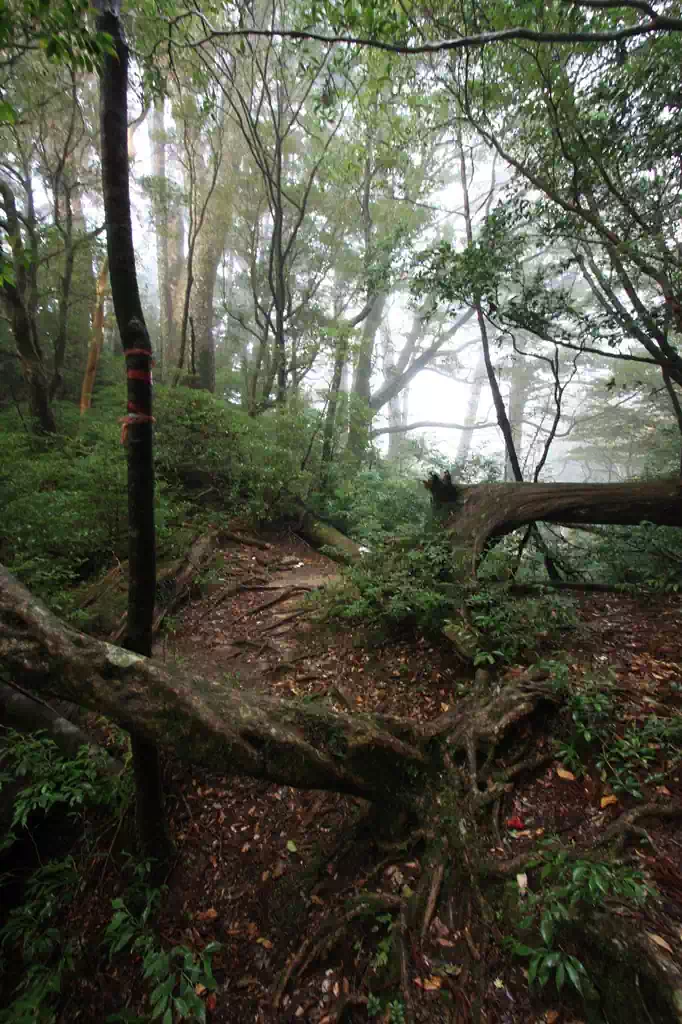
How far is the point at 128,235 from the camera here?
257cm

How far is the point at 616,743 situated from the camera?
2.83 meters

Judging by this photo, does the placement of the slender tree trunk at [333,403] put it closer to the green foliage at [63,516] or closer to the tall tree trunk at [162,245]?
the green foliage at [63,516]

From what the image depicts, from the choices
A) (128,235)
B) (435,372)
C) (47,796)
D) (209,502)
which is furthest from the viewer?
(435,372)

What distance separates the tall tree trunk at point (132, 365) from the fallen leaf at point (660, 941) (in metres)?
2.54

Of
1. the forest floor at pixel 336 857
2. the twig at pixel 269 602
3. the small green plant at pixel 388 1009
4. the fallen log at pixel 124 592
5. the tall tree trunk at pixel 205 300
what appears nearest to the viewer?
the small green plant at pixel 388 1009

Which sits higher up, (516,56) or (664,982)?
(516,56)

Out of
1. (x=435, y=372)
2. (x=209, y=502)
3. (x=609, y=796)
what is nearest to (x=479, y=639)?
(x=609, y=796)

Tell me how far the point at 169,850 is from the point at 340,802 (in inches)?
48.2

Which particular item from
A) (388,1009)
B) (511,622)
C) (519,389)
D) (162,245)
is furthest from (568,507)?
(519,389)

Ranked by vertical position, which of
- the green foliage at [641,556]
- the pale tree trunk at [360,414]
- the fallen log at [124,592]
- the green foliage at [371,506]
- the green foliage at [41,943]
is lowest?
the green foliage at [41,943]

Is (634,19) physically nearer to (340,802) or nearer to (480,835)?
(480,835)

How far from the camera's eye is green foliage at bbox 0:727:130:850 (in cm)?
305

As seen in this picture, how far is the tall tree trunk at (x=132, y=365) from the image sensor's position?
2.51 meters

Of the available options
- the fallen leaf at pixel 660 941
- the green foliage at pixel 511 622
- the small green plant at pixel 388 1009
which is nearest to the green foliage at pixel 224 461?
the green foliage at pixel 511 622
